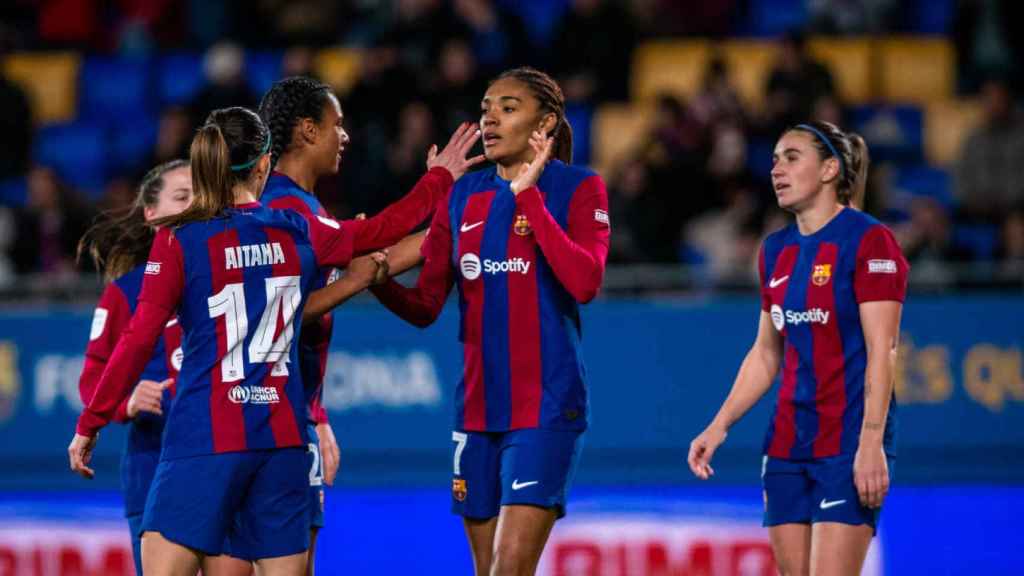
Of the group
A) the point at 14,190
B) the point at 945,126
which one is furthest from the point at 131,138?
the point at 945,126

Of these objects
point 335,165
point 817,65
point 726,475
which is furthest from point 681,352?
point 335,165

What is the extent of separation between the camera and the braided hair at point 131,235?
6297 millimetres

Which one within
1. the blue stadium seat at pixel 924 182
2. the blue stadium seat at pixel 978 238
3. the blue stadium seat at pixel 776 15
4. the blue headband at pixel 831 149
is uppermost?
the blue stadium seat at pixel 776 15

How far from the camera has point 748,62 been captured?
1354cm

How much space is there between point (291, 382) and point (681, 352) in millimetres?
5162

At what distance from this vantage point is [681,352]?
10.1 m

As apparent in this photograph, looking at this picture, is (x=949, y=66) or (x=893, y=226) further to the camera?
(x=949, y=66)

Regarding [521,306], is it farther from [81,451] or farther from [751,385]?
[81,451]

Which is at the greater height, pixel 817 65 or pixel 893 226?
pixel 817 65

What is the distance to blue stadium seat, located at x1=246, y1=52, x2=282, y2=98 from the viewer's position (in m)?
13.9

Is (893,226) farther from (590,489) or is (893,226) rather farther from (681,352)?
(590,489)

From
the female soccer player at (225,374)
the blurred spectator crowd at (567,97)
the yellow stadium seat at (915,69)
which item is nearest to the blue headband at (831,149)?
the female soccer player at (225,374)

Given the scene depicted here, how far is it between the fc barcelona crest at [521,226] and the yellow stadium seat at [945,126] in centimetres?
806

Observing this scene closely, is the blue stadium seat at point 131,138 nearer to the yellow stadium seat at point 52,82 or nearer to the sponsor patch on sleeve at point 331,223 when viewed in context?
the yellow stadium seat at point 52,82
